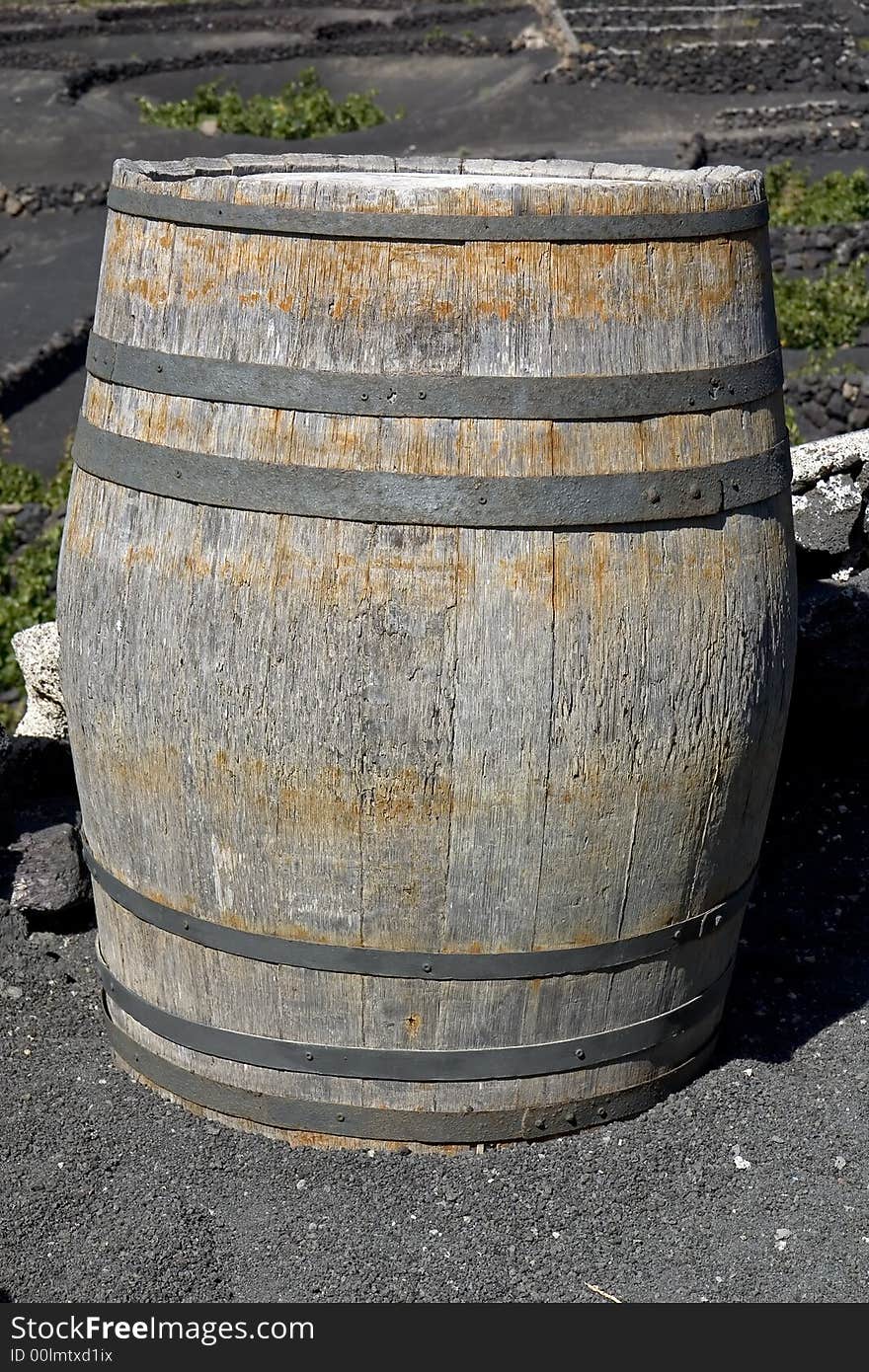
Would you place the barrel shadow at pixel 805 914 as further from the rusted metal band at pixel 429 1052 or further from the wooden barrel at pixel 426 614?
the wooden barrel at pixel 426 614

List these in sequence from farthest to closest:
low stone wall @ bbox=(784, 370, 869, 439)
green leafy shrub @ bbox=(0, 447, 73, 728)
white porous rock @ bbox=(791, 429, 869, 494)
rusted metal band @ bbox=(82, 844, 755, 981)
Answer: low stone wall @ bbox=(784, 370, 869, 439) < green leafy shrub @ bbox=(0, 447, 73, 728) < white porous rock @ bbox=(791, 429, 869, 494) < rusted metal band @ bbox=(82, 844, 755, 981)

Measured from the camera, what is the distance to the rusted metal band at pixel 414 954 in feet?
10.0

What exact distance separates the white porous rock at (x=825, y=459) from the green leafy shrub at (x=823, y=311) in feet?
27.9

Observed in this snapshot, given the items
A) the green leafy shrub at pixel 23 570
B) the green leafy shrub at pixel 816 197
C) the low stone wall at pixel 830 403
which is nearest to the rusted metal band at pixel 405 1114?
the green leafy shrub at pixel 23 570

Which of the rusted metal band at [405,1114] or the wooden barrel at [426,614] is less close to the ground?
the wooden barrel at [426,614]

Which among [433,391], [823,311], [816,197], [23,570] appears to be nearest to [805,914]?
[433,391]

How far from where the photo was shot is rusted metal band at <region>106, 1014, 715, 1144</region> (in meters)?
3.22

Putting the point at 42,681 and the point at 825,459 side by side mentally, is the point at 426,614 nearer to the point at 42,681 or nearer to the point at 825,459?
the point at 42,681

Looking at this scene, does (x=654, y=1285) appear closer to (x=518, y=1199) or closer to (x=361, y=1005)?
(x=518, y=1199)

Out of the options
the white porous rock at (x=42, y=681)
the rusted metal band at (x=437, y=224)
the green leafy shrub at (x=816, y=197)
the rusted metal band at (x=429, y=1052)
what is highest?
the rusted metal band at (x=437, y=224)

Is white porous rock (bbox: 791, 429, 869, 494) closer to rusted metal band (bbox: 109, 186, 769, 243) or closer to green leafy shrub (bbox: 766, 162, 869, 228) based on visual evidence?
rusted metal band (bbox: 109, 186, 769, 243)

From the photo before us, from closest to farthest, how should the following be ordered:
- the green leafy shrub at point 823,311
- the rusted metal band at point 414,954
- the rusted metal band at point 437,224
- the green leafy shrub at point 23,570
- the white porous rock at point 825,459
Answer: the rusted metal band at point 437,224 < the rusted metal band at point 414,954 < the white porous rock at point 825,459 < the green leafy shrub at point 23,570 < the green leafy shrub at point 823,311

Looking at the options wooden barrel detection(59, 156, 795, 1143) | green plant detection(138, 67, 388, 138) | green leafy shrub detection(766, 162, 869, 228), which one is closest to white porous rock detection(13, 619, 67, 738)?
wooden barrel detection(59, 156, 795, 1143)

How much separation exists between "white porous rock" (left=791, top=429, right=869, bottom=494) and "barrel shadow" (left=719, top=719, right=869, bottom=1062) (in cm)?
93
